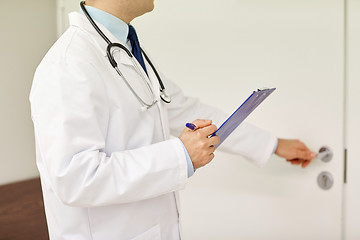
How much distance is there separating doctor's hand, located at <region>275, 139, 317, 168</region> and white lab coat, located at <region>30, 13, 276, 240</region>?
47cm

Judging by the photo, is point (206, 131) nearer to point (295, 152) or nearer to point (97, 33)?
point (97, 33)

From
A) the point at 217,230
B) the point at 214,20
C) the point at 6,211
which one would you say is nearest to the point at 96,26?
the point at 214,20

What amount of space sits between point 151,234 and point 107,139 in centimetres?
27

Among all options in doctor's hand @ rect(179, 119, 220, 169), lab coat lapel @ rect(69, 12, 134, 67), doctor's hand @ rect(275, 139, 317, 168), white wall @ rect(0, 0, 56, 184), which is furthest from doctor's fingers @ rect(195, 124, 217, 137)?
white wall @ rect(0, 0, 56, 184)

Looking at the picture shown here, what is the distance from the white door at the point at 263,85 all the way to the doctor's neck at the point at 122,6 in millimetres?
440

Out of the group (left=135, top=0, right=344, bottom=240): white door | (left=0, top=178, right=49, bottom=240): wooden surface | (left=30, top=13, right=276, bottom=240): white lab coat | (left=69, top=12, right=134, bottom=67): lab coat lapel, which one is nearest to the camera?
(left=30, top=13, right=276, bottom=240): white lab coat

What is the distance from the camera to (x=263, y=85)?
138 centimetres

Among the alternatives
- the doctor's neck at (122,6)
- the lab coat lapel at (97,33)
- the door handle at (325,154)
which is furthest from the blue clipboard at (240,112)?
the door handle at (325,154)

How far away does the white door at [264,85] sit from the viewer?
129 cm

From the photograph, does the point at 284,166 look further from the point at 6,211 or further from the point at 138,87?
the point at 6,211

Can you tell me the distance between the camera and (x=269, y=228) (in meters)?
1.45

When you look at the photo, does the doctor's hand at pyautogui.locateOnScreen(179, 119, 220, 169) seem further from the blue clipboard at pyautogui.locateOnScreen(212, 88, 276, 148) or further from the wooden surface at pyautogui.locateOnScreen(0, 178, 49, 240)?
the wooden surface at pyautogui.locateOnScreen(0, 178, 49, 240)

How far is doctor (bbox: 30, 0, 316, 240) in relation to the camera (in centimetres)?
80

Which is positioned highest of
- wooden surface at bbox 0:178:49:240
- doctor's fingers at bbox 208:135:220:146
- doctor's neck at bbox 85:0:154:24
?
doctor's neck at bbox 85:0:154:24
